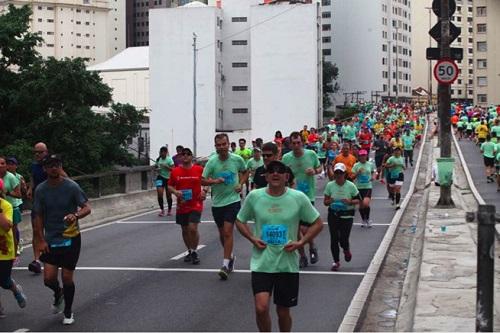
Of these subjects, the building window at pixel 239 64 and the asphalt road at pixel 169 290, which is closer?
the asphalt road at pixel 169 290

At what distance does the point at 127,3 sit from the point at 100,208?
159042 millimetres

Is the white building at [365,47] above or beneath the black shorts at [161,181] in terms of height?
above

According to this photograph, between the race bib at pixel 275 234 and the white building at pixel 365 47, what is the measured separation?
130001mm

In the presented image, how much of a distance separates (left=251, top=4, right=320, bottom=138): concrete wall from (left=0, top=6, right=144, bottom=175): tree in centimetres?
3779

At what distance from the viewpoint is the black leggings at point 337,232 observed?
1174 centimetres

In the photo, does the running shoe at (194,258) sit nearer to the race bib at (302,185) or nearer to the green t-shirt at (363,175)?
the race bib at (302,185)

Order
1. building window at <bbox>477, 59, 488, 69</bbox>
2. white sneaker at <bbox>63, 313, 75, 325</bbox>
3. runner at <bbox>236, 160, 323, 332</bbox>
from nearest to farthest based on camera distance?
runner at <bbox>236, 160, 323, 332</bbox> < white sneaker at <bbox>63, 313, 75, 325</bbox> < building window at <bbox>477, 59, 488, 69</bbox>

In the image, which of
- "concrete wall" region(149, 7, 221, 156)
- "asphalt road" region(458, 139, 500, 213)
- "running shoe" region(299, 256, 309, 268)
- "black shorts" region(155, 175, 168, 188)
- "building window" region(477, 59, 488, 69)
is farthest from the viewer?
"building window" region(477, 59, 488, 69)

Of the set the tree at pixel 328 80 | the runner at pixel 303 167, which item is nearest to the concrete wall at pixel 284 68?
the tree at pixel 328 80

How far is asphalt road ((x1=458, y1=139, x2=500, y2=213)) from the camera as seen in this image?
23441mm

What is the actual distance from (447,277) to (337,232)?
76.6 inches

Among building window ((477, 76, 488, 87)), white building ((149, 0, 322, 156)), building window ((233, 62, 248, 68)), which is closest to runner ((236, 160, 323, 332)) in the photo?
white building ((149, 0, 322, 156))

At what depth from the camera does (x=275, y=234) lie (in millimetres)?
6711

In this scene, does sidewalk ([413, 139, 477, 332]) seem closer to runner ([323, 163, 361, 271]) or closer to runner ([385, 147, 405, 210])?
runner ([323, 163, 361, 271])
